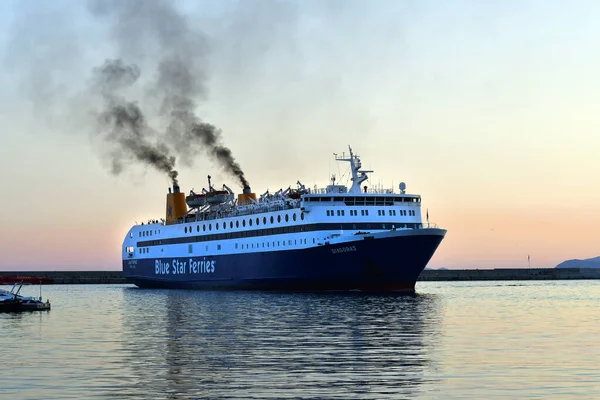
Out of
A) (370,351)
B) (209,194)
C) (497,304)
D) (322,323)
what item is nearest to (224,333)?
(322,323)

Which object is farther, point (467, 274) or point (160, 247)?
point (467, 274)

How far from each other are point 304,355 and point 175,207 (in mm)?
73930

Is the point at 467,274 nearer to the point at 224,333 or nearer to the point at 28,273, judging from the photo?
the point at 28,273

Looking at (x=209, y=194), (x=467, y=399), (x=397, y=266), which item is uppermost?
(x=209, y=194)

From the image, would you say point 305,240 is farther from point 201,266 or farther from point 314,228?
point 201,266

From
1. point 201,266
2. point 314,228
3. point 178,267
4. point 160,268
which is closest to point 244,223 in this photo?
point 201,266

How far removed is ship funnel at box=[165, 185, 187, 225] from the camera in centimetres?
9975

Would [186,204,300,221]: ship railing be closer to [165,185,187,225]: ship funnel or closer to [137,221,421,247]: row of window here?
[137,221,421,247]: row of window

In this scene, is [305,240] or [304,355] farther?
[305,240]

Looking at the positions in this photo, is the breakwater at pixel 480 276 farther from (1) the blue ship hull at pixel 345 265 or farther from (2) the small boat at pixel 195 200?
(1) the blue ship hull at pixel 345 265

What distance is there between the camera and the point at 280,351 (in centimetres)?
2928

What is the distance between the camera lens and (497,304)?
60438mm

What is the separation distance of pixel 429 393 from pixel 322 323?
20640mm

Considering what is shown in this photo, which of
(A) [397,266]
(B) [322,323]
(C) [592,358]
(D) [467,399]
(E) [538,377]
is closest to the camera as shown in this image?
(D) [467,399]
